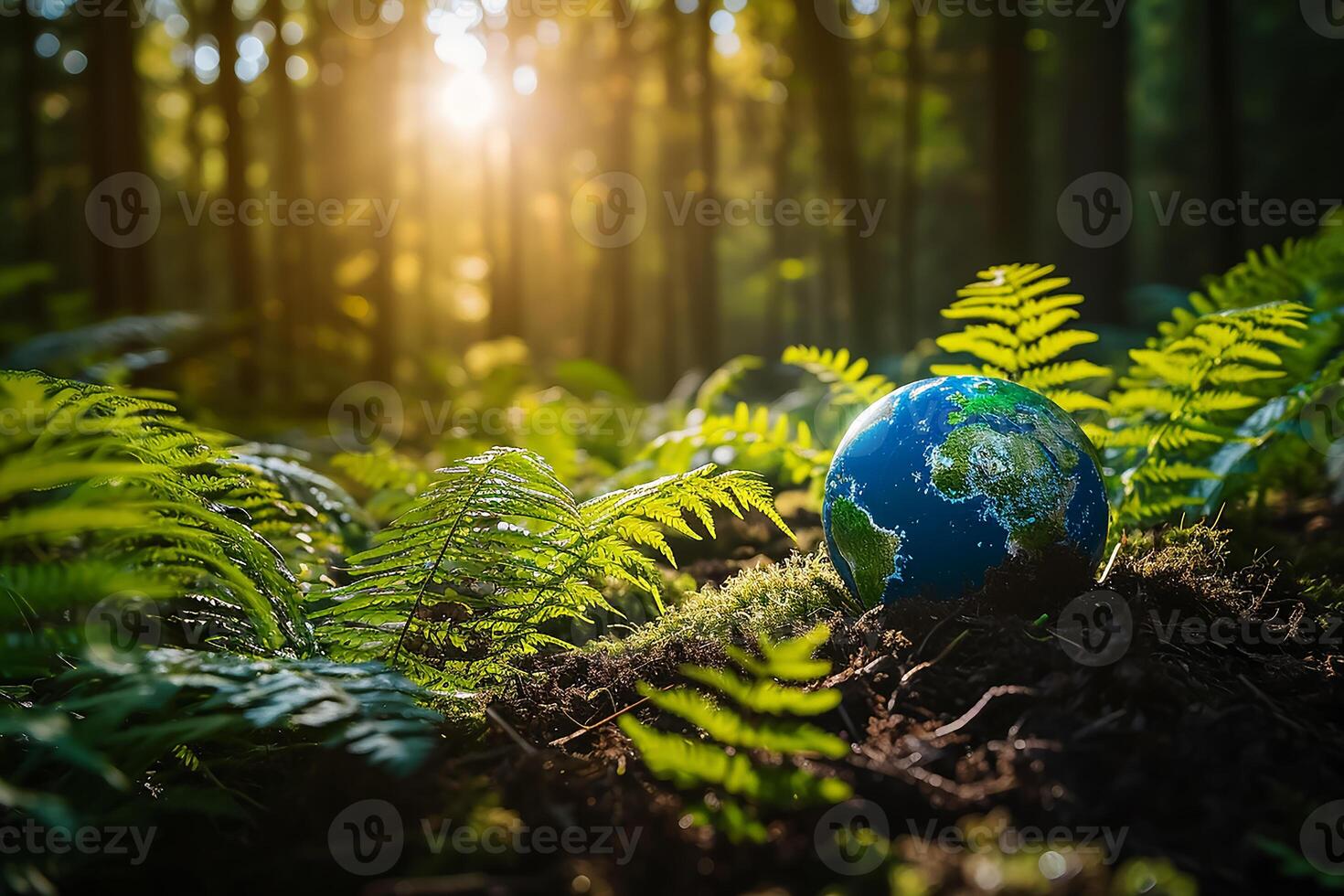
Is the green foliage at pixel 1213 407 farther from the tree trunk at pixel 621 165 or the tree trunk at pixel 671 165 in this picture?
the tree trunk at pixel 671 165

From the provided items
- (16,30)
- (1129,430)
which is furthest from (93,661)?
(16,30)

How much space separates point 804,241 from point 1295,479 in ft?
91.9

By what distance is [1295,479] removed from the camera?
548 cm

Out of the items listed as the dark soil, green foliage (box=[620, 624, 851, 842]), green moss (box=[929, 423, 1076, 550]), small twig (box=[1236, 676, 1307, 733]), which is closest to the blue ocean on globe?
green moss (box=[929, 423, 1076, 550])

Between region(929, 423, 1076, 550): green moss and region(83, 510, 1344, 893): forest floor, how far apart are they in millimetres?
170

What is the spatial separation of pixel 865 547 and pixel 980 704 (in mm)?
937

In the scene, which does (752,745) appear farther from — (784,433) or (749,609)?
(784,433)

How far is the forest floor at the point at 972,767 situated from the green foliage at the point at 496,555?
23 centimetres

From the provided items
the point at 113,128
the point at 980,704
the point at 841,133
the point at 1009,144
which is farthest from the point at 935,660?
the point at 841,133

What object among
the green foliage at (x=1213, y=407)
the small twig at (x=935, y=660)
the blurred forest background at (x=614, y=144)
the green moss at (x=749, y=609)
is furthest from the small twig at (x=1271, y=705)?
the blurred forest background at (x=614, y=144)

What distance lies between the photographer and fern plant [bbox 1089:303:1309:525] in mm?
3416

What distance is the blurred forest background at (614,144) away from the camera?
1179cm

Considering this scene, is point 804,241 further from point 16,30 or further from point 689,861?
point 689,861

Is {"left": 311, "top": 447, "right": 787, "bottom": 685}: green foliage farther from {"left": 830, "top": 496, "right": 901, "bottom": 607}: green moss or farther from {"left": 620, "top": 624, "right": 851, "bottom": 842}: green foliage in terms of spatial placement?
{"left": 620, "top": 624, "right": 851, "bottom": 842}: green foliage
